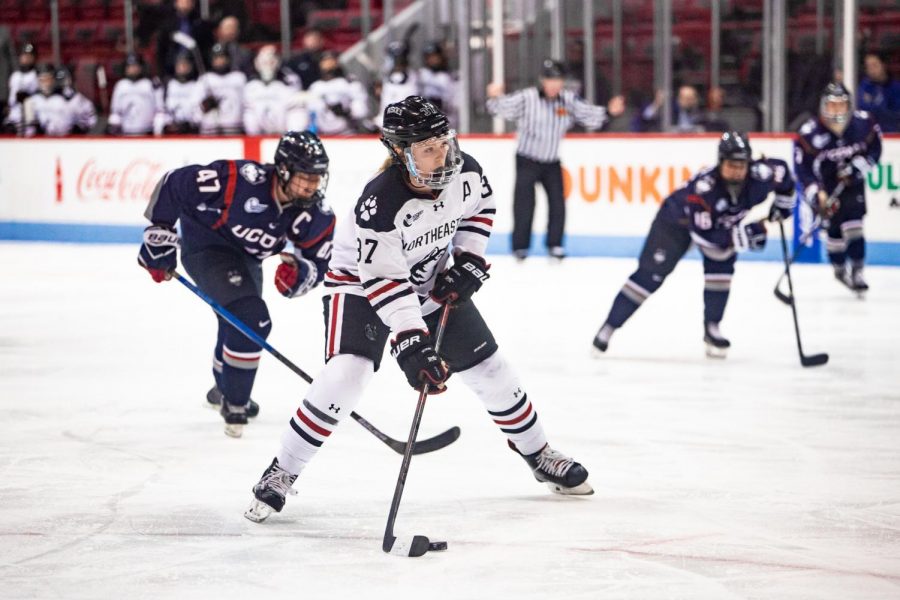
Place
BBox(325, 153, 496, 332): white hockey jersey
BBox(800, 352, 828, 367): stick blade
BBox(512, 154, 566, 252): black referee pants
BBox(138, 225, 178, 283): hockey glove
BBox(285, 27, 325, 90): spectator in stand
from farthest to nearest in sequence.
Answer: BBox(285, 27, 325, 90): spectator in stand
BBox(512, 154, 566, 252): black referee pants
BBox(800, 352, 828, 367): stick blade
BBox(138, 225, 178, 283): hockey glove
BBox(325, 153, 496, 332): white hockey jersey

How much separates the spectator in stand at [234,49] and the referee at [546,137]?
3066 millimetres

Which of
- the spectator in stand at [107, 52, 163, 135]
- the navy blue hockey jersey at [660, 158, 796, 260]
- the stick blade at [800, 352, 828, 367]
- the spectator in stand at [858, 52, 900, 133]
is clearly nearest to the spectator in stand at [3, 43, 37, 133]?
the spectator in stand at [107, 52, 163, 135]

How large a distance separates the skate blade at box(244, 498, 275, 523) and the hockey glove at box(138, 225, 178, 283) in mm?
1156

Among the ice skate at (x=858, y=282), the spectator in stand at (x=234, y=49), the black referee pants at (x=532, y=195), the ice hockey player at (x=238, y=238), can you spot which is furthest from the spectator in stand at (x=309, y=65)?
the ice hockey player at (x=238, y=238)

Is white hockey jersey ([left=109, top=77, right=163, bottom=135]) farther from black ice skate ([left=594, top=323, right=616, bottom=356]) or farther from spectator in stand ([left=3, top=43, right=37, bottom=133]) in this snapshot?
black ice skate ([left=594, top=323, right=616, bottom=356])

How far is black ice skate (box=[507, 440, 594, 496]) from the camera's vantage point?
144 inches

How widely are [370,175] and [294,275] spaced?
16.0 ft

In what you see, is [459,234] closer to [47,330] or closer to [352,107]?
[47,330]

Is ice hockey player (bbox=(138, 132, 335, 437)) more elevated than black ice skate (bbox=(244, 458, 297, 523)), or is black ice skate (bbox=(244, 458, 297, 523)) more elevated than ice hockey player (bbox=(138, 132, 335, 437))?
ice hockey player (bbox=(138, 132, 335, 437))

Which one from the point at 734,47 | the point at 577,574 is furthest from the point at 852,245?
the point at 577,574

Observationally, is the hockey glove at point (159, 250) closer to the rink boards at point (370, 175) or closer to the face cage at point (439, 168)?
the face cage at point (439, 168)

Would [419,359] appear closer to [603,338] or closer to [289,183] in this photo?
[289,183]

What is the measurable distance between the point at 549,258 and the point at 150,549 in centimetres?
676

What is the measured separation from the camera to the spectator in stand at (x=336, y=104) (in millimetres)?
11273
